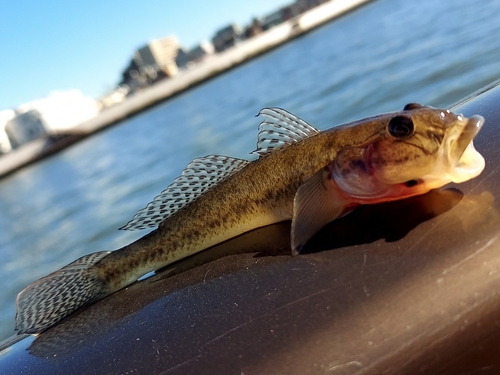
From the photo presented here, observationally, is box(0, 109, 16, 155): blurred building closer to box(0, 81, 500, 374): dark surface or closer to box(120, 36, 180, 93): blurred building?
box(120, 36, 180, 93): blurred building

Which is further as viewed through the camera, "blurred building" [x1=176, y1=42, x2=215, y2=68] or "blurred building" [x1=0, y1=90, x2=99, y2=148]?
"blurred building" [x1=176, y1=42, x2=215, y2=68]

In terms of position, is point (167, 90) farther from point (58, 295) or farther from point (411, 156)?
point (411, 156)

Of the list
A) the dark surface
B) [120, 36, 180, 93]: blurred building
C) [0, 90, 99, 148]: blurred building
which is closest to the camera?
the dark surface

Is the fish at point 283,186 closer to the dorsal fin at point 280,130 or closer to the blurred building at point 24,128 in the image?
the dorsal fin at point 280,130

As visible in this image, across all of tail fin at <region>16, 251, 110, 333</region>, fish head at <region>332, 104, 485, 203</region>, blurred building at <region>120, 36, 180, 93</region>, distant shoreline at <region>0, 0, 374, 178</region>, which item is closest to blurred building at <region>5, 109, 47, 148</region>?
blurred building at <region>120, 36, 180, 93</region>

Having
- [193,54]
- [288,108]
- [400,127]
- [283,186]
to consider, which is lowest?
[288,108]

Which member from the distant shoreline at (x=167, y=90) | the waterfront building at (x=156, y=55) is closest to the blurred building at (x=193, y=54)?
the waterfront building at (x=156, y=55)

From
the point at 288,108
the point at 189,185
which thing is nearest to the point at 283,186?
the point at 189,185
